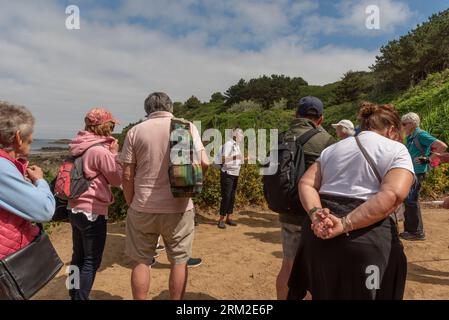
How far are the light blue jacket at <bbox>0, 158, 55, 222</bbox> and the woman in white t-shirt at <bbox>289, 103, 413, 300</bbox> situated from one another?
1.49 m

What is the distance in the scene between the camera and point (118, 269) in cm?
427

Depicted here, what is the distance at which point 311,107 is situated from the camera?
2.74 m

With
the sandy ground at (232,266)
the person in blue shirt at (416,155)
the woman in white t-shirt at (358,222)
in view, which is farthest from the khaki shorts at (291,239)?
the person in blue shirt at (416,155)

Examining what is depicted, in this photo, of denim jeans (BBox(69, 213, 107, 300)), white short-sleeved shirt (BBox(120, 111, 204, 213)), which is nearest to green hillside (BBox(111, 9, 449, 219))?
denim jeans (BBox(69, 213, 107, 300))

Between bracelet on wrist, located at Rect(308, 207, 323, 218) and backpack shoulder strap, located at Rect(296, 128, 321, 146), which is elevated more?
backpack shoulder strap, located at Rect(296, 128, 321, 146)

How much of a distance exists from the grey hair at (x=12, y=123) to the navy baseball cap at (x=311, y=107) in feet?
6.33

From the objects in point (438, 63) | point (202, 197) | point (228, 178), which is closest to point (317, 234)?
point (228, 178)

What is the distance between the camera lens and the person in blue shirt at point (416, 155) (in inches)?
174

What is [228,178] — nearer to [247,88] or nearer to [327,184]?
[327,184]

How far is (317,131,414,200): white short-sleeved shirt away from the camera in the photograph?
1896 mm

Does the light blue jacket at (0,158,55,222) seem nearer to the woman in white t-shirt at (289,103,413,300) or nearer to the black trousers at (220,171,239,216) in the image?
the woman in white t-shirt at (289,103,413,300)

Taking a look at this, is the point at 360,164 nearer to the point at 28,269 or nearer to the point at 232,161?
the point at 28,269

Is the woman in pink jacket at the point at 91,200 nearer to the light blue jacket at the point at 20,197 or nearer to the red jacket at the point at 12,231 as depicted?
the red jacket at the point at 12,231
